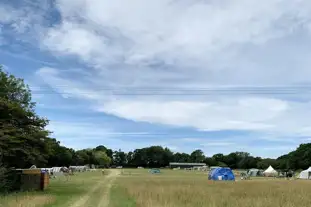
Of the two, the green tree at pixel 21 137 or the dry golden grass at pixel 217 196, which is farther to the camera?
the green tree at pixel 21 137

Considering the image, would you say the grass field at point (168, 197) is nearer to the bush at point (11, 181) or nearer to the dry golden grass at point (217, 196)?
the dry golden grass at point (217, 196)

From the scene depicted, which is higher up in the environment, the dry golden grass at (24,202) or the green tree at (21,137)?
the green tree at (21,137)

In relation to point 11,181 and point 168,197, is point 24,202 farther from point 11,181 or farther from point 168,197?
point 11,181

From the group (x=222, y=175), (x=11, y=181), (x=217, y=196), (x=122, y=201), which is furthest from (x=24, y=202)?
(x=222, y=175)

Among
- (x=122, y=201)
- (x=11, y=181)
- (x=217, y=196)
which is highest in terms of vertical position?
(x=11, y=181)

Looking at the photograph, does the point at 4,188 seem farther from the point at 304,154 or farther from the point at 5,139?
the point at 304,154

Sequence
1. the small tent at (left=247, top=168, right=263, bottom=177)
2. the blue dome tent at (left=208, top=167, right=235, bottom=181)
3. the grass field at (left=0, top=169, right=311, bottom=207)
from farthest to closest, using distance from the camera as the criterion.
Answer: the small tent at (left=247, top=168, right=263, bottom=177), the blue dome tent at (left=208, top=167, right=235, bottom=181), the grass field at (left=0, top=169, right=311, bottom=207)

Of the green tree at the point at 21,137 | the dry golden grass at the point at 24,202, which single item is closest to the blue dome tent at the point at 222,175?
the green tree at the point at 21,137

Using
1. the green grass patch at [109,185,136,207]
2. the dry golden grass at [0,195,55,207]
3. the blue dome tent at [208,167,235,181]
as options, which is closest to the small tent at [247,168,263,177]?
the blue dome tent at [208,167,235,181]

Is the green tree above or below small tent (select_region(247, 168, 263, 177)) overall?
above

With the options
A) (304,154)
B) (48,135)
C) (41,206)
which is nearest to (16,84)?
(48,135)

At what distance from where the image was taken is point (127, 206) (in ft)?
78.3

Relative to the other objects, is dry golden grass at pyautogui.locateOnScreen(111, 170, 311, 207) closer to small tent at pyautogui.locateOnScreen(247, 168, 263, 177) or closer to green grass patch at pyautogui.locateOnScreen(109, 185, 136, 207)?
green grass patch at pyautogui.locateOnScreen(109, 185, 136, 207)

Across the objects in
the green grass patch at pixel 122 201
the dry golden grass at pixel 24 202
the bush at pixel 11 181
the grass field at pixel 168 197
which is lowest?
the green grass patch at pixel 122 201
